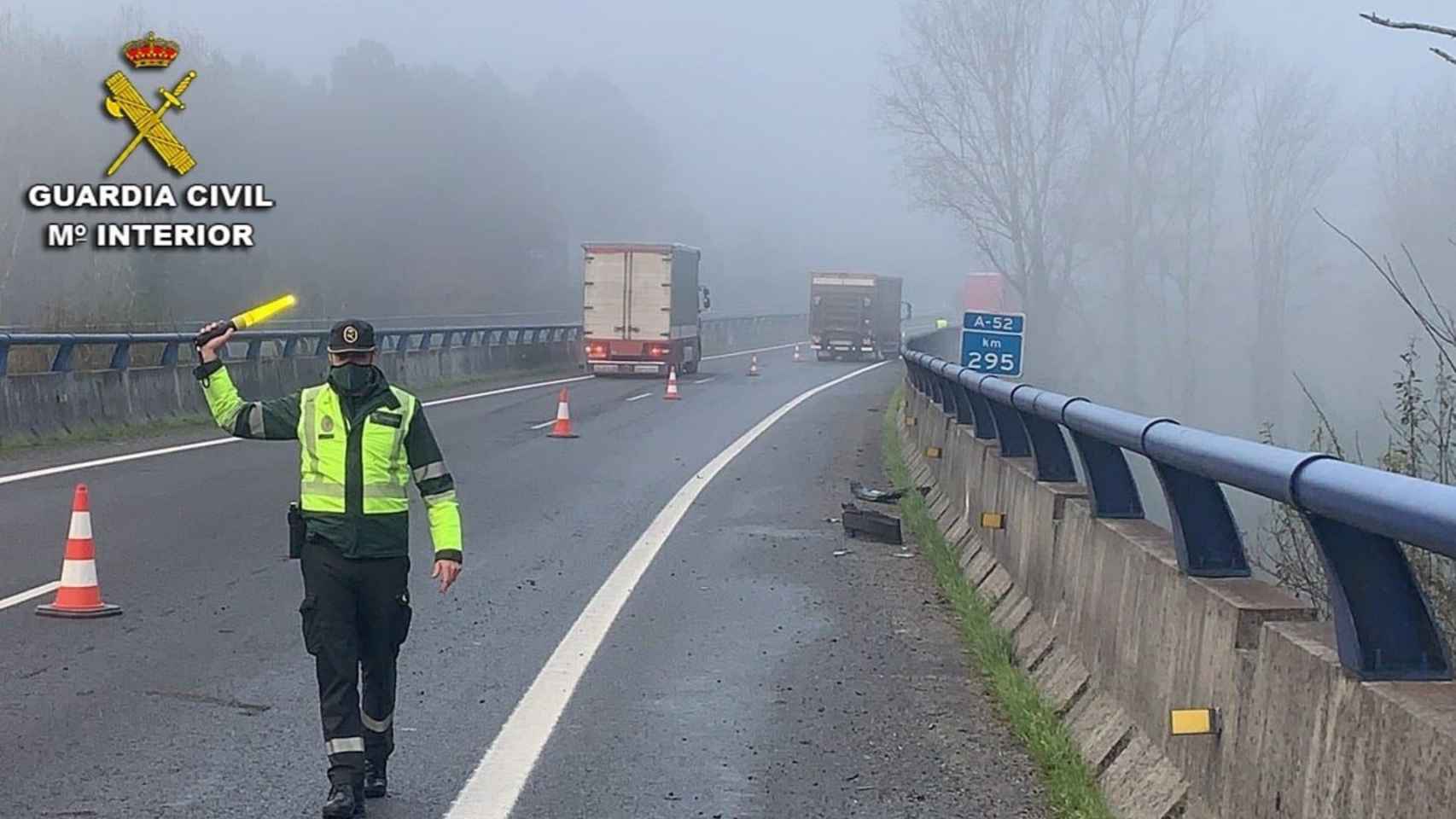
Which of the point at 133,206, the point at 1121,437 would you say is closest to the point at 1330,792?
the point at 1121,437

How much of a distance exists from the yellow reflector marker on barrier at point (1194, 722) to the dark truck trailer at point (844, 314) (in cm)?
5792

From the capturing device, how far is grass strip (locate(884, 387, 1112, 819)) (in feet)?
20.9

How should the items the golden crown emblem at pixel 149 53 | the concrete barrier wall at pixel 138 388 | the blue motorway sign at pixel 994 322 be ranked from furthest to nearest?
the golden crown emblem at pixel 149 53
the concrete barrier wall at pixel 138 388
the blue motorway sign at pixel 994 322

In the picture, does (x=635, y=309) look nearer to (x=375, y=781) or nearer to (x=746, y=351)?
(x=746, y=351)

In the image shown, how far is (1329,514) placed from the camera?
A: 4258 millimetres

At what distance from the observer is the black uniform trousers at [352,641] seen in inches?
248

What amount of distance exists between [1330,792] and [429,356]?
32912 mm

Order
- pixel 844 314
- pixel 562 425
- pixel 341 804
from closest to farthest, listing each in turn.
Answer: pixel 341 804, pixel 562 425, pixel 844 314

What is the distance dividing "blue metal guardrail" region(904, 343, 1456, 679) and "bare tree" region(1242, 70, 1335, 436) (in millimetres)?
72563

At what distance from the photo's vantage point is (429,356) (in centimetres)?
3631

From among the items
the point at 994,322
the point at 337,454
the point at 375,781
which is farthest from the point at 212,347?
the point at 994,322

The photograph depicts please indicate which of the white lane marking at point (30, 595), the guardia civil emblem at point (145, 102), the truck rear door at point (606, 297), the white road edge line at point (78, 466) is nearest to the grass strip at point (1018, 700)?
the white lane marking at point (30, 595)

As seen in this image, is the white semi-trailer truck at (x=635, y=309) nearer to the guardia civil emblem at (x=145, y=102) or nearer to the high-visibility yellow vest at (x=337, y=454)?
the guardia civil emblem at (x=145, y=102)

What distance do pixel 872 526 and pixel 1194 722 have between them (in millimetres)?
8832
